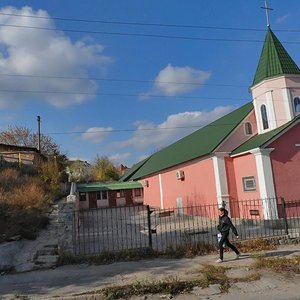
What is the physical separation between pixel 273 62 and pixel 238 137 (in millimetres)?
4557

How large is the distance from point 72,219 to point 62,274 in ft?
6.46

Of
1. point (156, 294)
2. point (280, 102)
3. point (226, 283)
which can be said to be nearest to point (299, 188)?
point (280, 102)

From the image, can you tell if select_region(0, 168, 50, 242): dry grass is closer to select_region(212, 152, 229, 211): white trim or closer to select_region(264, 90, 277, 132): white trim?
select_region(212, 152, 229, 211): white trim

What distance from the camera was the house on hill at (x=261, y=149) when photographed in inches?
664

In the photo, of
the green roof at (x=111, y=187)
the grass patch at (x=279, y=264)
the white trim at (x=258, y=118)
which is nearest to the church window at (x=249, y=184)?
the white trim at (x=258, y=118)

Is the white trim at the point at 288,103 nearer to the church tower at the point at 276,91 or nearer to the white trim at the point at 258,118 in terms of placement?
the church tower at the point at 276,91

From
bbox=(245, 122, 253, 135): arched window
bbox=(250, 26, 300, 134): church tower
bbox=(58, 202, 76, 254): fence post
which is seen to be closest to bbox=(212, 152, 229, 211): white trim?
bbox=(245, 122, 253, 135): arched window

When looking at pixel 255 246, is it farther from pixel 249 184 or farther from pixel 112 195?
pixel 112 195

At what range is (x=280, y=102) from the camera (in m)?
19.1

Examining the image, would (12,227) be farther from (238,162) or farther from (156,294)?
(238,162)

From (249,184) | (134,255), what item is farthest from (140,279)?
(249,184)

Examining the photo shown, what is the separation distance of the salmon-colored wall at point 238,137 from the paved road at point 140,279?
9580 millimetres

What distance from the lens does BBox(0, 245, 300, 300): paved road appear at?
716 cm

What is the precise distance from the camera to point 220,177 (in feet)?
63.2
